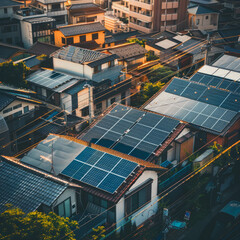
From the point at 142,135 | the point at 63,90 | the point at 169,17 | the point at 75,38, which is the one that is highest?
the point at 169,17

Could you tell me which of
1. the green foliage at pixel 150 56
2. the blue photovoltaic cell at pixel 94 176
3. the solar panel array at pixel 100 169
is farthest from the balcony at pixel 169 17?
the blue photovoltaic cell at pixel 94 176

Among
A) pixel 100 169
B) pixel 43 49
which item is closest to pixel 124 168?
pixel 100 169

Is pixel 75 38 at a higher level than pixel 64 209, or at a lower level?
higher

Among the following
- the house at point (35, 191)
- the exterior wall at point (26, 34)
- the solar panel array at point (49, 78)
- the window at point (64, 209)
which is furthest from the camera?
the exterior wall at point (26, 34)

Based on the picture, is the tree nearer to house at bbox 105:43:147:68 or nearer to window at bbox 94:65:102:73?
window at bbox 94:65:102:73

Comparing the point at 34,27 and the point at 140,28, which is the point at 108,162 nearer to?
the point at 34,27

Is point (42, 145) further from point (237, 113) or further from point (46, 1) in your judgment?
point (46, 1)

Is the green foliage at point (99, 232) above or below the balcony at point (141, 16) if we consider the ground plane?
below

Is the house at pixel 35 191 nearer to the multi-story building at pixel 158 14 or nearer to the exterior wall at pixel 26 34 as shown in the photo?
the exterior wall at pixel 26 34
